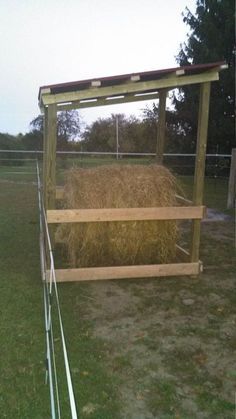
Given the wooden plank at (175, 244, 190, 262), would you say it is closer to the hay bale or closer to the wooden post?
the hay bale

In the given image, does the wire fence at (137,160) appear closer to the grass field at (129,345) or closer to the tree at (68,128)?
the tree at (68,128)

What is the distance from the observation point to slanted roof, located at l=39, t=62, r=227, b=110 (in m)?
4.59

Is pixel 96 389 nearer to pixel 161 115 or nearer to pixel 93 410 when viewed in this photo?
pixel 93 410

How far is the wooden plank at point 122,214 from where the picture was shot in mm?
4809

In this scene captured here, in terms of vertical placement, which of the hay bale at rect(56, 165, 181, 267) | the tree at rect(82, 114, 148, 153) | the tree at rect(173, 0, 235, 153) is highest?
the tree at rect(173, 0, 235, 153)

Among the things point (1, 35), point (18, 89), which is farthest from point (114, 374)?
point (18, 89)

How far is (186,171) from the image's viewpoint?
15828 millimetres

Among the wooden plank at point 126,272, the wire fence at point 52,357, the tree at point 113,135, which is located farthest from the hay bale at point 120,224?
the tree at point 113,135

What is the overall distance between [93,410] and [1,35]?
12556mm

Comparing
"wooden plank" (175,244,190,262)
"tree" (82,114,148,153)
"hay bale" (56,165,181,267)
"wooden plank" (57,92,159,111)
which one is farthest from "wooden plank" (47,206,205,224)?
"tree" (82,114,148,153)

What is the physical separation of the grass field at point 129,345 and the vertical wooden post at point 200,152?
51 centimetres

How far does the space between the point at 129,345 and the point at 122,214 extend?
183cm

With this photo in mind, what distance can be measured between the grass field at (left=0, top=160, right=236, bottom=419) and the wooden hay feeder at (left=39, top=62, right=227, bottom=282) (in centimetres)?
15

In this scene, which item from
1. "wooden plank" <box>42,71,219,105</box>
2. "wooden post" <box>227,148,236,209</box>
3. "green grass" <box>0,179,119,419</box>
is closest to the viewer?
"green grass" <box>0,179,119,419</box>
